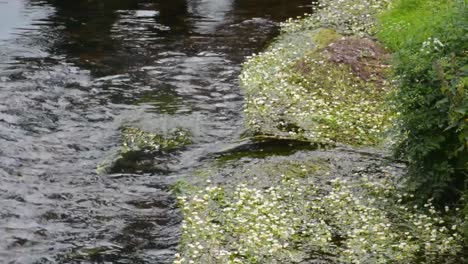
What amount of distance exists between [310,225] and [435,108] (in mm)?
2570

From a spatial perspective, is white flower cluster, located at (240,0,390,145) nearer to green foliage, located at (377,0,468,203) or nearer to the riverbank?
the riverbank

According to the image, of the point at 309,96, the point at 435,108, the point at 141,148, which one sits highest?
the point at 435,108

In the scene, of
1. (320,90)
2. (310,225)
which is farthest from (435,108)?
(320,90)

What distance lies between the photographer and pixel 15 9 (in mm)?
24016

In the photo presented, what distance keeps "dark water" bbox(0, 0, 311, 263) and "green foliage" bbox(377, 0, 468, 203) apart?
3867 mm

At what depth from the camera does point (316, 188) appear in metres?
11.4

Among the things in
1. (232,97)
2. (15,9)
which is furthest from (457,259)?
(15,9)

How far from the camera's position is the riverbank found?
955cm

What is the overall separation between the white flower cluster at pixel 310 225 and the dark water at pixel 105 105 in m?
0.56

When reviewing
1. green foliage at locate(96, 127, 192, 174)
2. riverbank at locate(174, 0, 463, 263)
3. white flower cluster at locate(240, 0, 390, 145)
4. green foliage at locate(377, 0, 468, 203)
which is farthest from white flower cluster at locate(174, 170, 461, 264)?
white flower cluster at locate(240, 0, 390, 145)

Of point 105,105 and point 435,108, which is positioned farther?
point 105,105

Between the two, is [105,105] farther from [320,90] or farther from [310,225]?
[310,225]

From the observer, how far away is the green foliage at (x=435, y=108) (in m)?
9.80

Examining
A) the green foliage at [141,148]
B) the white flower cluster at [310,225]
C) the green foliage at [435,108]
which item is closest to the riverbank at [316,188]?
the white flower cluster at [310,225]
